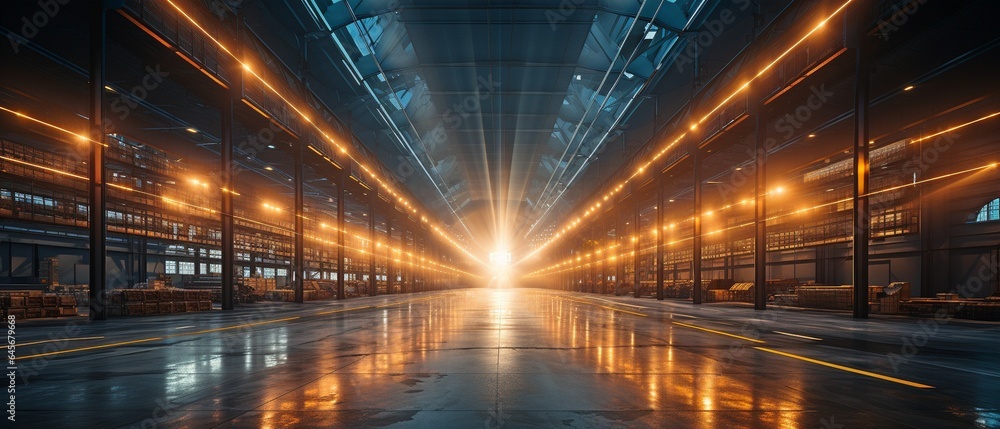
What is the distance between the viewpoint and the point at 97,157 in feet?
47.1

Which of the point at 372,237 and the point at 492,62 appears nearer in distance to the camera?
the point at 492,62

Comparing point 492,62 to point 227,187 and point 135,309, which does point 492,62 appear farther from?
point 135,309

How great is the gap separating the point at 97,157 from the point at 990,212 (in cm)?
3314

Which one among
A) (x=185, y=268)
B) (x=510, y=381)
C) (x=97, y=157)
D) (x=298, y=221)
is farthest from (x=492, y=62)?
(x=185, y=268)

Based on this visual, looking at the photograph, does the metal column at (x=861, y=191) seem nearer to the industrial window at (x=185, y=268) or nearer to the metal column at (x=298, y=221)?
the metal column at (x=298, y=221)

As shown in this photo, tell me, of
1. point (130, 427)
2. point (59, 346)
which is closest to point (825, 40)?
point (130, 427)

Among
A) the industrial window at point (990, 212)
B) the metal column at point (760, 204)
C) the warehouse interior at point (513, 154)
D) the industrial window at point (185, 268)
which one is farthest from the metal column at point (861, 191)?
the industrial window at point (185, 268)

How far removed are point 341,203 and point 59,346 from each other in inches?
990

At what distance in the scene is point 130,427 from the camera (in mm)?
4039

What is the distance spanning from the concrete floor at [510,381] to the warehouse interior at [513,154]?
0.20 ft

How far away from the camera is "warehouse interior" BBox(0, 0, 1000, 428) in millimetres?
5402

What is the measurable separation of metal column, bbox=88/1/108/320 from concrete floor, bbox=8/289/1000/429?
4780 millimetres

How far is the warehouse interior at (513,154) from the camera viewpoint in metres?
5.40

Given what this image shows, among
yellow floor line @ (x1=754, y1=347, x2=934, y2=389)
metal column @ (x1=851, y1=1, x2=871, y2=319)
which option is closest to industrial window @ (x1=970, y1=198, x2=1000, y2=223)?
metal column @ (x1=851, y1=1, x2=871, y2=319)
